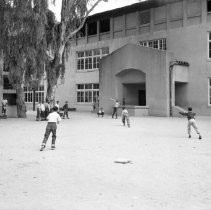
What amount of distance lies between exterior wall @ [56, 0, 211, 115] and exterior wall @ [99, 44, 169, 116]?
1.13 meters

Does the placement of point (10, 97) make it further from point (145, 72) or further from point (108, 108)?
point (145, 72)

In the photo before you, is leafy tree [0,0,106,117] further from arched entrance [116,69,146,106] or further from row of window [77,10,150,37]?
row of window [77,10,150,37]

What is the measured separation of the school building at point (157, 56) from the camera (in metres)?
30.3

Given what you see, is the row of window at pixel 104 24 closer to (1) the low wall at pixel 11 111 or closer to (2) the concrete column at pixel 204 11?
(2) the concrete column at pixel 204 11

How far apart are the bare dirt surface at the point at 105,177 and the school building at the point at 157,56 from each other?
733 inches

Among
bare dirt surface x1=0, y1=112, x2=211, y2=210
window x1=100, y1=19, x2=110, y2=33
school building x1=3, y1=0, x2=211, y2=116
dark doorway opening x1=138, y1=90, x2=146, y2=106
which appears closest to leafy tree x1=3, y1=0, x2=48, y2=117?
school building x1=3, y1=0, x2=211, y2=116

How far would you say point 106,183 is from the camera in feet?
22.6

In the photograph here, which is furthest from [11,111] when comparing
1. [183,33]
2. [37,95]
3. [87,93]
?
[183,33]

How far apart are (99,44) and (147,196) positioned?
33.8 m

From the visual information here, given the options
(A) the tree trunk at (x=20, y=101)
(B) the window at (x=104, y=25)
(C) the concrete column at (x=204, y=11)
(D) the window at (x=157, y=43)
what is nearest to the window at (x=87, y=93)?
(B) the window at (x=104, y=25)

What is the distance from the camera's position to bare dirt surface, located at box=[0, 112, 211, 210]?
5629 millimetres

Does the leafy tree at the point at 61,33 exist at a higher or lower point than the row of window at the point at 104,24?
lower

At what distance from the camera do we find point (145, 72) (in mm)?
31484

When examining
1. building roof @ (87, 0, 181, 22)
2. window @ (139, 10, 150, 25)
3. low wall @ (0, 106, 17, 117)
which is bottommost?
low wall @ (0, 106, 17, 117)
